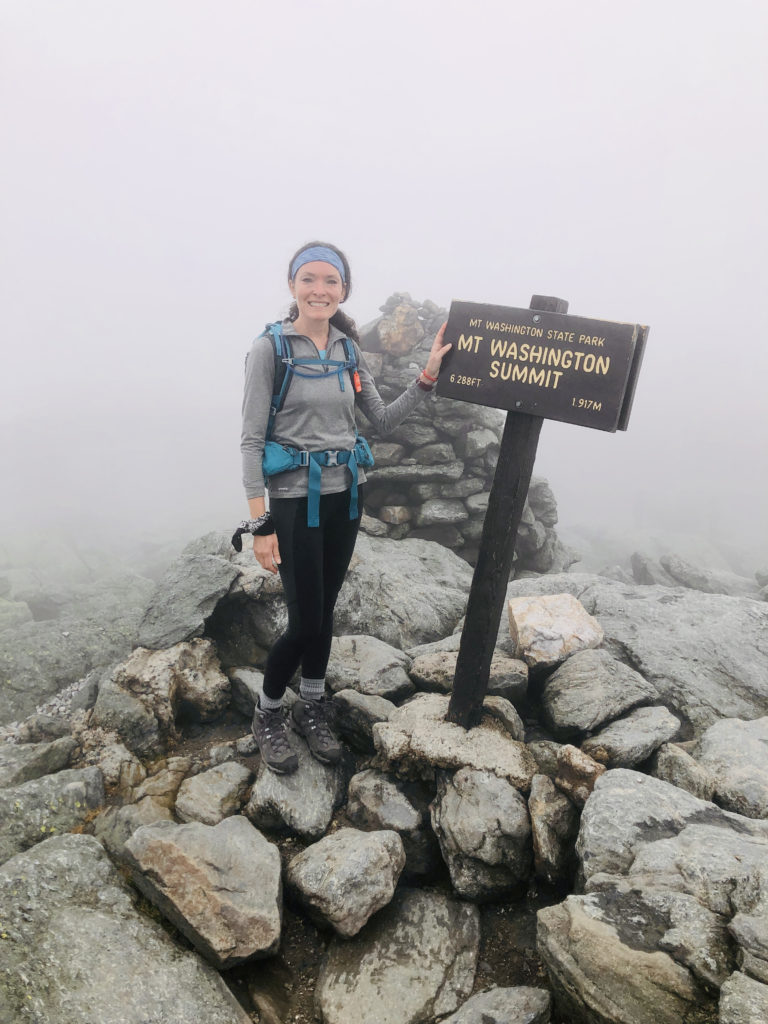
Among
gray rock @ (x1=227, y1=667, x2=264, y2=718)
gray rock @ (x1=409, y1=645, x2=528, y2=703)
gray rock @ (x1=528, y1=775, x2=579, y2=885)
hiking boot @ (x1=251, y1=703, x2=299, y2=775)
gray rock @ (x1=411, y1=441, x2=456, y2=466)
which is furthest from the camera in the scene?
gray rock @ (x1=411, y1=441, x2=456, y2=466)

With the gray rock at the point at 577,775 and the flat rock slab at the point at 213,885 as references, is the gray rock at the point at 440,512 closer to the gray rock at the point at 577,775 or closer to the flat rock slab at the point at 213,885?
the gray rock at the point at 577,775

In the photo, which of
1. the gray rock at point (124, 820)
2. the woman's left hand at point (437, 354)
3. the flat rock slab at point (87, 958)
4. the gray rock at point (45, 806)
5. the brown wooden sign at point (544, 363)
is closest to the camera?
the flat rock slab at point (87, 958)

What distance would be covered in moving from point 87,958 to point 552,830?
4.13 meters

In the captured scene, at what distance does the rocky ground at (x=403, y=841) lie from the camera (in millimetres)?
4191

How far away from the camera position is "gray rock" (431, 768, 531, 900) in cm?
564

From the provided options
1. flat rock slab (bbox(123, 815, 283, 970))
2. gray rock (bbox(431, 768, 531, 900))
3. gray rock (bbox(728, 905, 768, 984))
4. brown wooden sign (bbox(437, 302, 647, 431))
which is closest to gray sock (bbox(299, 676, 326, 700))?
flat rock slab (bbox(123, 815, 283, 970))

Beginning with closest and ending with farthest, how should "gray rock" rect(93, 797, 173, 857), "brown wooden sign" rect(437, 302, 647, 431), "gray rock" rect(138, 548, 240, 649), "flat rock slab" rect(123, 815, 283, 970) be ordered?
"flat rock slab" rect(123, 815, 283, 970), "brown wooden sign" rect(437, 302, 647, 431), "gray rock" rect(93, 797, 173, 857), "gray rock" rect(138, 548, 240, 649)

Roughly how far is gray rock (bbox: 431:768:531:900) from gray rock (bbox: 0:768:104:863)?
3.99 m

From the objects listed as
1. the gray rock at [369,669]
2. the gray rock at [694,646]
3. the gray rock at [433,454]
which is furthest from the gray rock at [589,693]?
the gray rock at [433,454]

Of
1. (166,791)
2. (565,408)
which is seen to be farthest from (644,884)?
(166,791)

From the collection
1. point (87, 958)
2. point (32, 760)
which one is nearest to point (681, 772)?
point (87, 958)

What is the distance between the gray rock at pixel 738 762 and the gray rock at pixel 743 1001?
9.36 feet

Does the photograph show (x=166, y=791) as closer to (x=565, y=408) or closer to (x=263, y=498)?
(x=263, y=498)

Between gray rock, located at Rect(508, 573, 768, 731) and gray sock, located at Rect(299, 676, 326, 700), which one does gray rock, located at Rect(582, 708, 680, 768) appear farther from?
gray sock, located at Rect(299, 676, 326, 700)
